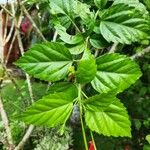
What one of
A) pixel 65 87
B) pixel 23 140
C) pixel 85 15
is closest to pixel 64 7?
pixel 85 15

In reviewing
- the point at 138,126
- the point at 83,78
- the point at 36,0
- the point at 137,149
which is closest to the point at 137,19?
the point at 83,78

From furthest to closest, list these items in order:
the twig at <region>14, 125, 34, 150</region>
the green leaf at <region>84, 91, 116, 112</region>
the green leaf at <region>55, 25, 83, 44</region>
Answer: the twig at <region>14, 125, 34, 150</region>
the green leaf at <region>55, 25, 83, 44</region>
the green leaf at <region>84, 91, 116, 112</region>

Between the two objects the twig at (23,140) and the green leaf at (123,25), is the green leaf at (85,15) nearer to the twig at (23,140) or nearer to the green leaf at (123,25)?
the green leaf at (123,25)

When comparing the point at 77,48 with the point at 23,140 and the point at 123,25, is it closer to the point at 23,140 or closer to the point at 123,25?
the point at 123,25

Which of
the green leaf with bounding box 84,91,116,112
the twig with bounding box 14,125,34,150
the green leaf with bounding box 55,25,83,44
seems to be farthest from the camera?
the twig with bounding box 14,125,34,150

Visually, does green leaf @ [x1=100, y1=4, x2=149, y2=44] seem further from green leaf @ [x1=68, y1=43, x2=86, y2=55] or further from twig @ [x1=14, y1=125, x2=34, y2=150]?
twig @ [x1=14, y1=125, x2=34, y2=150]

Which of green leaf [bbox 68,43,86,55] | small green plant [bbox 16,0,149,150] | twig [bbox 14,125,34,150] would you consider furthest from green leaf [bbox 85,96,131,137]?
twig [bbox 14,125,34,150]

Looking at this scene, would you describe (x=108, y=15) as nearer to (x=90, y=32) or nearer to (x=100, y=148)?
(x=90, y=32)

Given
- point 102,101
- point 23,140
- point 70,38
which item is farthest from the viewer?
point 23,140
